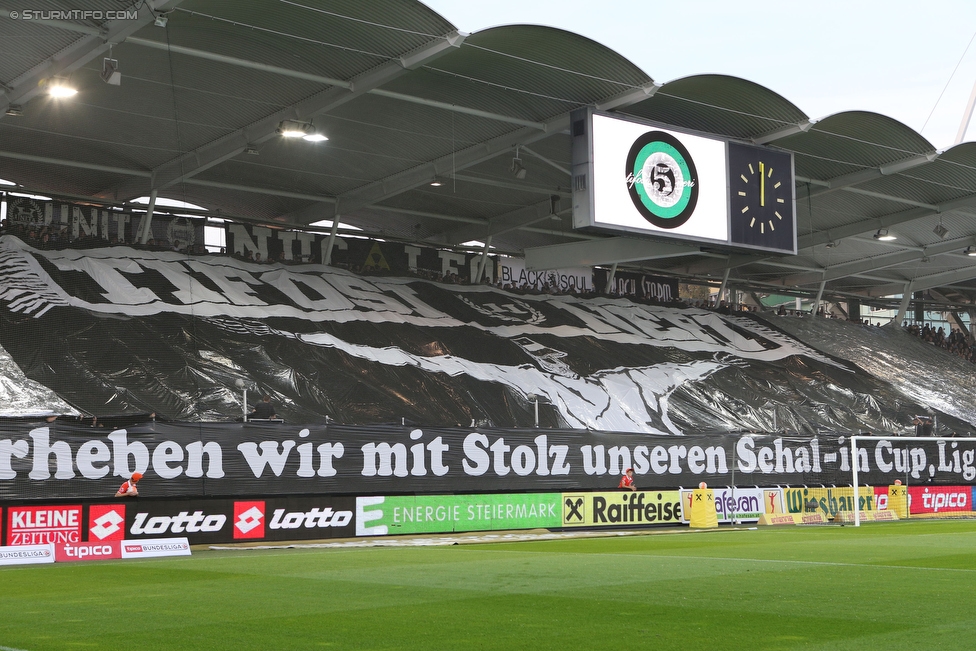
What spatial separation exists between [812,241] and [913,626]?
35.5m

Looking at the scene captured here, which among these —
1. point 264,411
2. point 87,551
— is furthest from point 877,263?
point 87,551

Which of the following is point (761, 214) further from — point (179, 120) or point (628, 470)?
point (179, 120)

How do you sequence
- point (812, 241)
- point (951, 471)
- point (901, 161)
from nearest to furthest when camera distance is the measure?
1. point (901, 161)
2. point (951, 471)
3. point (812, 241)

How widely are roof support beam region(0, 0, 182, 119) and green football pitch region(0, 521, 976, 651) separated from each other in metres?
10.3

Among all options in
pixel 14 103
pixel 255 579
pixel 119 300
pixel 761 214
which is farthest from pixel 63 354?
pixel 761 214

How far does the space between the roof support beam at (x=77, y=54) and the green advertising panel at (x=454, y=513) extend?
1062 centimetres

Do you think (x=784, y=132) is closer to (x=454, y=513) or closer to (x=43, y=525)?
(x=454, y=513)

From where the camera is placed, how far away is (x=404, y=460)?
24531 millimetres

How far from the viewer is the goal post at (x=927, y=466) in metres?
33.3

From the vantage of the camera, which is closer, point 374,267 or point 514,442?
point 514,442

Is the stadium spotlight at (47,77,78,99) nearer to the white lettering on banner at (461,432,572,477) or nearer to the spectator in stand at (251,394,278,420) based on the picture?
the spectator in stand at (251,394,278,420)

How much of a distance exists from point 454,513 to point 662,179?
9845mm

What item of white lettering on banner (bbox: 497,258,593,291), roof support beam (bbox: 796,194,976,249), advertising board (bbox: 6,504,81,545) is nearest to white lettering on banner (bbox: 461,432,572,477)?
advertising board (bbox: 6,504,81,545)

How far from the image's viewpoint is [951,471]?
35.0 meters
